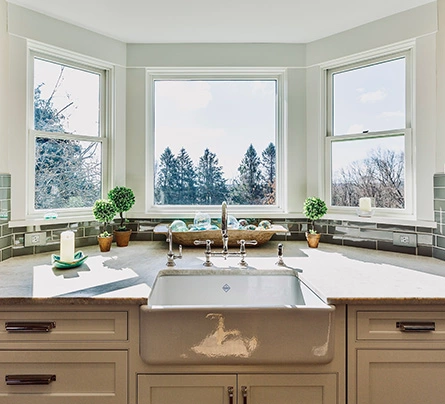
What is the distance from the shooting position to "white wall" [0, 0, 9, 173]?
1.87 meters

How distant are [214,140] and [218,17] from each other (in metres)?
0.85

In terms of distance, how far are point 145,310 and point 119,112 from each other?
5.55 ft

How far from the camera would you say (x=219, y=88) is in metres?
2.46

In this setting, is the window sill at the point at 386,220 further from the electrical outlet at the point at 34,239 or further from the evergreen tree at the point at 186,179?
the electrical outlet at the point at 34,239

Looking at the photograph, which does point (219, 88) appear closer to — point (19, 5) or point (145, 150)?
point (145, 150)

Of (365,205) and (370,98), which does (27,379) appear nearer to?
(365,205)

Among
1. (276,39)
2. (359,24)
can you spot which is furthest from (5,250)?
(359,24)

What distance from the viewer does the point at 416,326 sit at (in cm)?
126

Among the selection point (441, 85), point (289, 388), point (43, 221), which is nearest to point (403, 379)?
point (289, 388)

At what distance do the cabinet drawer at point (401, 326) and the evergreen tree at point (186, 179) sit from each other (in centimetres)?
155

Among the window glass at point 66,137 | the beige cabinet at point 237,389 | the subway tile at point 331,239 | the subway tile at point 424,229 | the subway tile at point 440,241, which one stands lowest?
the beige cabinet at point 237,389

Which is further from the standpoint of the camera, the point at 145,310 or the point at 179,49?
the point at 179,49

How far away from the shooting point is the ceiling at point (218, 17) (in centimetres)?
192

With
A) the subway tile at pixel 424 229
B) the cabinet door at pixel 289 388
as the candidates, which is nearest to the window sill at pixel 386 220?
the subway tile at pixel 424 229
